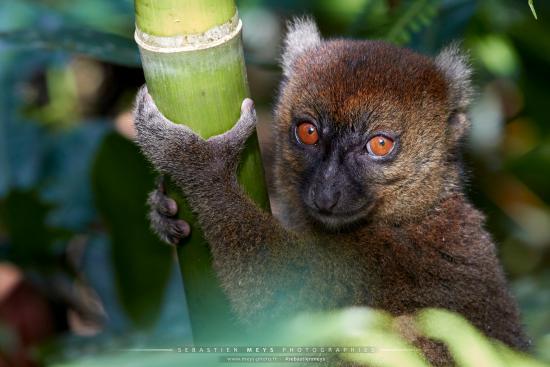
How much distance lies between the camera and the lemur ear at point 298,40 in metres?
5.41

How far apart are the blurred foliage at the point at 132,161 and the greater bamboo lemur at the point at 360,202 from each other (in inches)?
18.2

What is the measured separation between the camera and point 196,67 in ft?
11.2

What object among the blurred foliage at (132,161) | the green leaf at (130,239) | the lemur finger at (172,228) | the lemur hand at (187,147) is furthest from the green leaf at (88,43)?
the green leaf at (130,239)

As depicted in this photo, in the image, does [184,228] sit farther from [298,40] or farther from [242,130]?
[298,40]

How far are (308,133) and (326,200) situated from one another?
1.65ft

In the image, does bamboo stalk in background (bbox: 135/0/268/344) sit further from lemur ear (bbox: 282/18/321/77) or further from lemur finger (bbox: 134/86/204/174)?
lemur ear (bbox: 282/18/321/77)

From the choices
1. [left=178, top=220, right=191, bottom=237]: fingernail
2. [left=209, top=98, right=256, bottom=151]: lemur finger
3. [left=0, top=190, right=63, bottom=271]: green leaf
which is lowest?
[left=0, top=190, right=63, bottom=271]: green leaf

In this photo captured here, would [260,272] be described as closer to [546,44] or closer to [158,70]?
[158,70]

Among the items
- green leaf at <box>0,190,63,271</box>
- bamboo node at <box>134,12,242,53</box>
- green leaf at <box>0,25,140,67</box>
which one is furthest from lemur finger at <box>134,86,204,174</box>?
green leaf at <box>0,190,63,271</box>

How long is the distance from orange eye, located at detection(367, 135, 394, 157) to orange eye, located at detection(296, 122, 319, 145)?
327 mm

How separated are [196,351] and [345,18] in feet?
13.1

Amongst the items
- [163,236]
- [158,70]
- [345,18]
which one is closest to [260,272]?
[163,236]

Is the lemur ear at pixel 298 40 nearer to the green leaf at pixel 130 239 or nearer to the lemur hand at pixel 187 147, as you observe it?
the lemur hand at pixel 187 147

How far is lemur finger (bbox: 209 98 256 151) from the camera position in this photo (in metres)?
3.85
